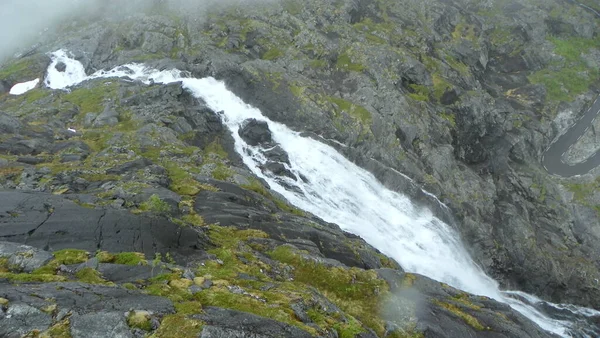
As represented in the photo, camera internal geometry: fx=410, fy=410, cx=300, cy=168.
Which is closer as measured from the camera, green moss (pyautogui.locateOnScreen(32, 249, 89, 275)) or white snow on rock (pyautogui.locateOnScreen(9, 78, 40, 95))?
green moss (pyautogui.locateOnScreen(32, 249, 89, 275))

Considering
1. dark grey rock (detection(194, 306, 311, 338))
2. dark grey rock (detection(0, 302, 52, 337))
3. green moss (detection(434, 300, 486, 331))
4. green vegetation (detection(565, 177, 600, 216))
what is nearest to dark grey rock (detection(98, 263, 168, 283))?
dark grey rock (detection(194, 306, 311, 338))

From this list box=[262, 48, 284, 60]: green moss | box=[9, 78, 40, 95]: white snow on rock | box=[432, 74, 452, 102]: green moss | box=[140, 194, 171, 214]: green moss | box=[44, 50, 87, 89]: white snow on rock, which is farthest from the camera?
box=[262, 48, 284, 60]: green moss

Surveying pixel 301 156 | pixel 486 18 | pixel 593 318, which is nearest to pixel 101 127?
pixel 301 156

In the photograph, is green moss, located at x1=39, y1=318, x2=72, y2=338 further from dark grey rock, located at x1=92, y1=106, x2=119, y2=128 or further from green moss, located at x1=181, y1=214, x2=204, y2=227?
dark grey rock, located at x1=92, y1=106, x2=119, y2=128

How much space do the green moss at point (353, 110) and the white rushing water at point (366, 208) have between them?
35.6 ft

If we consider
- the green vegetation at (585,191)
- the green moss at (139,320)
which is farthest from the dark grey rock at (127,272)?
the green vegetation at (585,191)

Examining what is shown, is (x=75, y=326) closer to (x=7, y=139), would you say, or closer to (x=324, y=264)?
(x=324, y=264)

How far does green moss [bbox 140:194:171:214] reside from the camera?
96.5 feet

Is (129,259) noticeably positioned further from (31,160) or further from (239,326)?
(31,160)

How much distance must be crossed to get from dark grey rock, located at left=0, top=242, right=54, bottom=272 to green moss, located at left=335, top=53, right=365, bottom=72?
77555mm

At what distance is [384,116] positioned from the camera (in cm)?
7781

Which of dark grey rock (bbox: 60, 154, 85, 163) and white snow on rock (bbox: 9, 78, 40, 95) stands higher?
dark grey rock (bbox: 60, 154, 85, 163)

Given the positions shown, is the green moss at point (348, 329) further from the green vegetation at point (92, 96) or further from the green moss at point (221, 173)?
the green vegetation at point (92, 96)

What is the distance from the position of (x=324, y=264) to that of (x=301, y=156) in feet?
123
